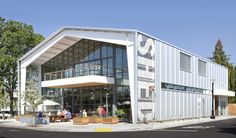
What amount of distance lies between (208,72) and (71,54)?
17.7 m

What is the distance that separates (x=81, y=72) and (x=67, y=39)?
12.5ft

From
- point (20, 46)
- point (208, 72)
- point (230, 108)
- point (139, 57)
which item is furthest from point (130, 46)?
point (230, 108)

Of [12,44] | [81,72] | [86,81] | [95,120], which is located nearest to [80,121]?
[95,120]

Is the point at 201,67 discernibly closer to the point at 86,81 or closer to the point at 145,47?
the point at 145,47

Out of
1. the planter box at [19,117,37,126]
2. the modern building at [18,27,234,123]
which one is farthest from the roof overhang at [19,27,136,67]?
the planter box at [19,117,37,126]

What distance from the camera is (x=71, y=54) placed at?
39.6 metres

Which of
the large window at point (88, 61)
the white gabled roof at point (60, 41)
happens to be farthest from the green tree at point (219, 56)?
the large window at point (88, 61)

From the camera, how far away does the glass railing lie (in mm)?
35250

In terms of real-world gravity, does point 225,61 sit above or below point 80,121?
above

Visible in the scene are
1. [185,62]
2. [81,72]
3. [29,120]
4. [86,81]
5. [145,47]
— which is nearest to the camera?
[145,47]

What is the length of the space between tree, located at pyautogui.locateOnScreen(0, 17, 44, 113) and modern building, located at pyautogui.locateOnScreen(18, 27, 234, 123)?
28.6ft

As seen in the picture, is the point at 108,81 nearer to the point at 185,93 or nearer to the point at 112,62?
the point at 112,62

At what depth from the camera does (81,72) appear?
36.8 metres

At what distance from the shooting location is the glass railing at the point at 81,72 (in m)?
35.2
